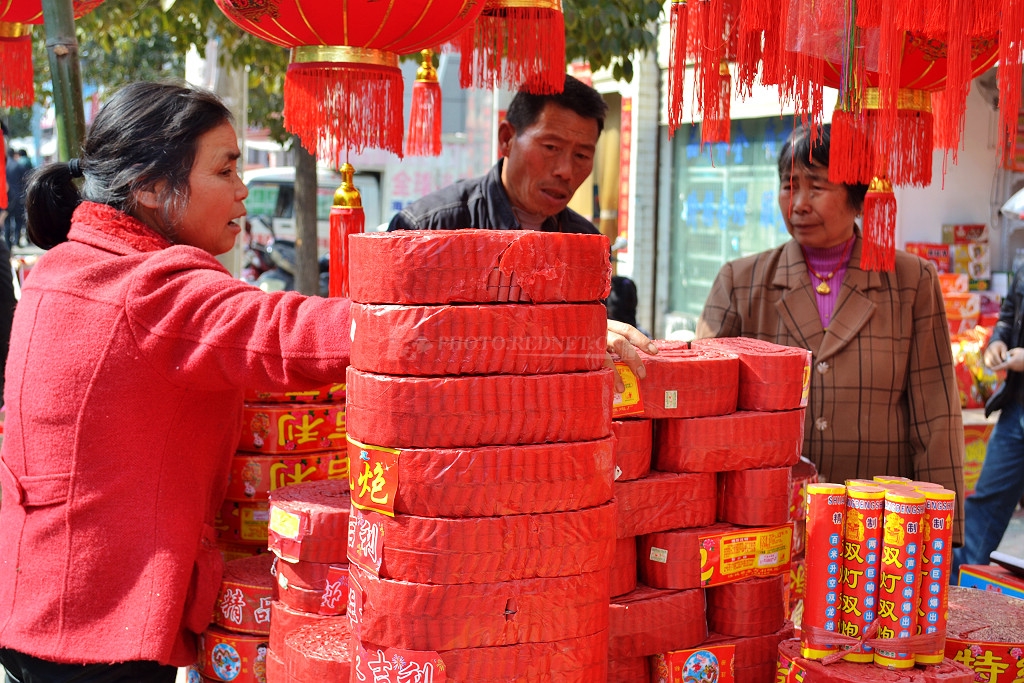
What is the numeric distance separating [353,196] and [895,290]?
159 cm

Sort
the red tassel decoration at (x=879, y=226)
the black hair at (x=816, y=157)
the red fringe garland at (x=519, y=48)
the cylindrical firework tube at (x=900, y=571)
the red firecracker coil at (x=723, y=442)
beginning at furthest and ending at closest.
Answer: the black hair at (x=816, y=157) < the red tassel decoration at (x=879, y=226) < the red fringe garland at (x=519, y=48) < the red firecracker coil at (x=723, y=442) < the cylindrical firework tube at (x=900, y=571)

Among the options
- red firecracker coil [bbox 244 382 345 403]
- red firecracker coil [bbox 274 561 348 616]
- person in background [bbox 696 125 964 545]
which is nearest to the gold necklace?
person in background [bbox 696 125 964 545]

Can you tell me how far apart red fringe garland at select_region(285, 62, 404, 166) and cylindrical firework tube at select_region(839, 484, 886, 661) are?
55.3 inches

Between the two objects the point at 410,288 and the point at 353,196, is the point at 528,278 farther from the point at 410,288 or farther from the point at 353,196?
the point at 353,196

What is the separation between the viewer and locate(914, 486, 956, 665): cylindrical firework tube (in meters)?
1.79

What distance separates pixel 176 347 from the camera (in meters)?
1.71

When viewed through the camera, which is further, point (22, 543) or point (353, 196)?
point (353, 196)

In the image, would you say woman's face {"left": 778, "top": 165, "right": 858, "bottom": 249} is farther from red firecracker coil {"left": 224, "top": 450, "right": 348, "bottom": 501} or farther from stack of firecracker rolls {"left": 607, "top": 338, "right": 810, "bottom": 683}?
red firecracker coil {"left": 224, "top": 450, "right": 348, "bottom": 501}

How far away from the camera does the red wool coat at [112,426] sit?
1.69 meters

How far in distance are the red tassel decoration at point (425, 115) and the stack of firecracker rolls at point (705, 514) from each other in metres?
1.19

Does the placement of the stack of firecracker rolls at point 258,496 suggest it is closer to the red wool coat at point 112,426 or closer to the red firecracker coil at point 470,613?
the red wool coat at point 112,426

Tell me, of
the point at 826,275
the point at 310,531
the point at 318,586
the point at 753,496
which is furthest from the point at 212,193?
the point at 826,275

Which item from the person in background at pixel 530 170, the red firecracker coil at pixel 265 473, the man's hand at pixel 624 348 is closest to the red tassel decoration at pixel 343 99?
the person in background at pixel 530 170

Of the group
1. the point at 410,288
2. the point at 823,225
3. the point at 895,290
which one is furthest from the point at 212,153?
the point at 895,290
